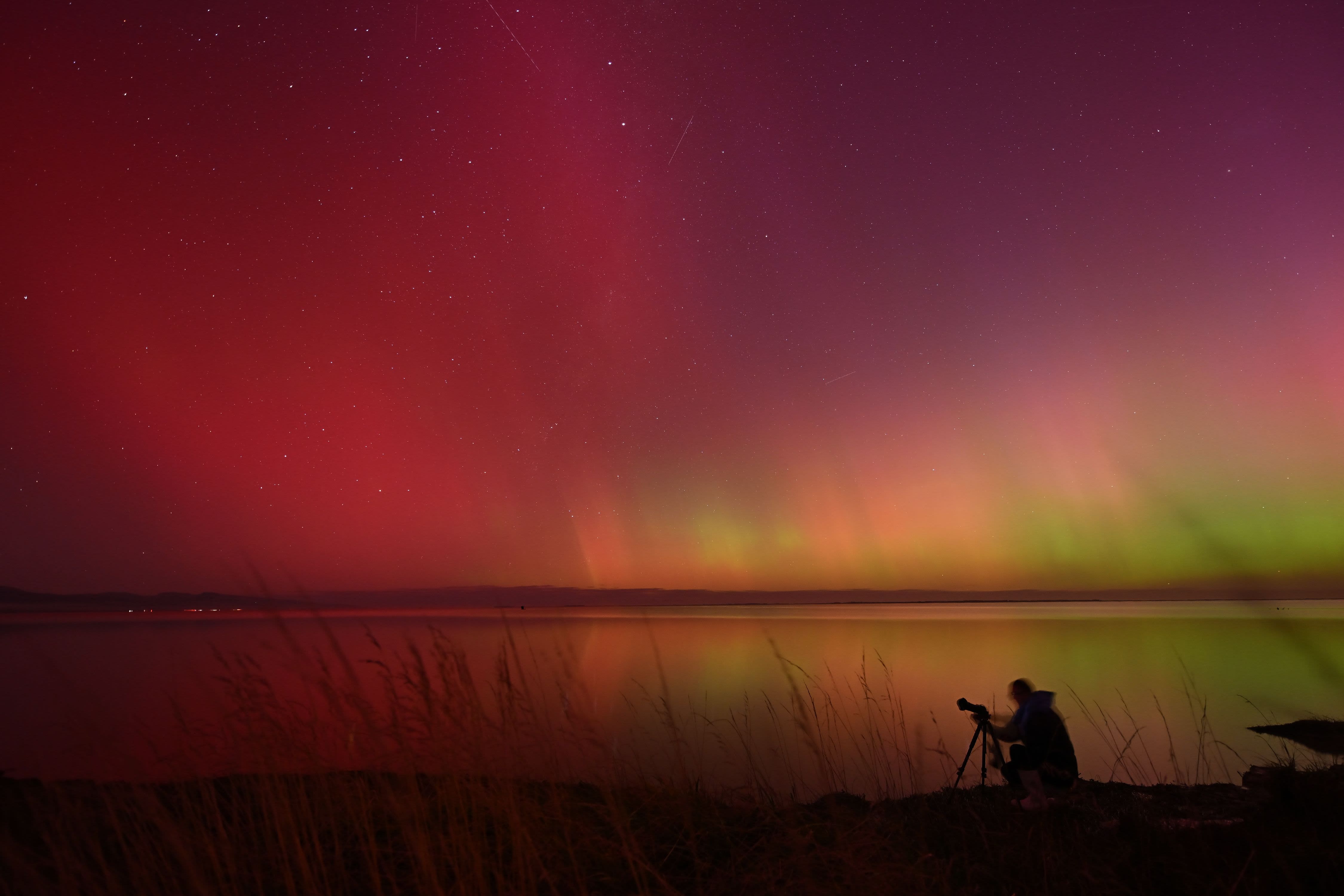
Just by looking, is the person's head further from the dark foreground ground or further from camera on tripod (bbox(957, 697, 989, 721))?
the dark foreground ground

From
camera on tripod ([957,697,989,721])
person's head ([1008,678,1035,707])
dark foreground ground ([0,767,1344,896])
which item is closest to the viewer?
dark foreground ground ([0,767,1344,896])

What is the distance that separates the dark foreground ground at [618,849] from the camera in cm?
396

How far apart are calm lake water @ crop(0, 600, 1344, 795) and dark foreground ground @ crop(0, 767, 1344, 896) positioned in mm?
429

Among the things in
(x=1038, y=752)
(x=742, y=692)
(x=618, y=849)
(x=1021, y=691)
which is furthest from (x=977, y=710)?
(x=742, y=692)

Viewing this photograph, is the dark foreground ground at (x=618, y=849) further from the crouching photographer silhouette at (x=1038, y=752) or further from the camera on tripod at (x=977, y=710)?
the camera on tripod at (x=977, y=710)

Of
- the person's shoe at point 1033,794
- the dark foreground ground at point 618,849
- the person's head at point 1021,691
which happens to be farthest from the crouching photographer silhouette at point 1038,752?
the dark foreground ground at point 618,849

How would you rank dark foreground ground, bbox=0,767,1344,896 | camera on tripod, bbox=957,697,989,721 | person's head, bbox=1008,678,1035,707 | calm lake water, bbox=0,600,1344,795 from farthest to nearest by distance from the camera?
person's head, bbox=1008,678,1035,707 → camera on tripod, bbox=957,697,989,721 → calm lake water, bbox=0,600,1344,795 → dark foreground ground, bbox=0,767,1344,896

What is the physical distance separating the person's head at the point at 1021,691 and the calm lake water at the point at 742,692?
786 mm

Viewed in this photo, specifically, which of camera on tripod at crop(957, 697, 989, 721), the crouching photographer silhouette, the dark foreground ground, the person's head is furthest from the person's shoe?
the person's head

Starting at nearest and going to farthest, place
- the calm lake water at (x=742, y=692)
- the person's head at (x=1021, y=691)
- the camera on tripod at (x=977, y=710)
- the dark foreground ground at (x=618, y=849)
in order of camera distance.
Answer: the dark foreground ground at (x=618, y=849)
the calm lake water at (x=742, y=692)
the camera on tripod at (x=977, y=710)
the person's head at (x=1021, y=691)

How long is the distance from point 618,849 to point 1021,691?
5354mm

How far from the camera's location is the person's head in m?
7.59

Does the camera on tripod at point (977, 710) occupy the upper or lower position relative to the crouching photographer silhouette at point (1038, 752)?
upper

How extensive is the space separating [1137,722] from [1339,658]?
102 feet
